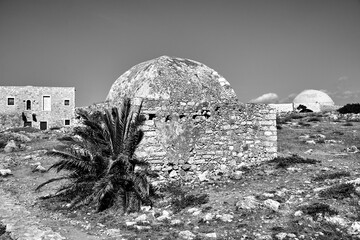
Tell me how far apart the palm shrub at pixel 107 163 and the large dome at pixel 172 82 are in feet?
7.45

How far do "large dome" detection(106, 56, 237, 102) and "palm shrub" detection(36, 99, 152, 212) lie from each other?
227 centimetres

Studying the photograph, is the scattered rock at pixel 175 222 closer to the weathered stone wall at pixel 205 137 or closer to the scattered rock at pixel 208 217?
the scattered rock at pixel 208 217

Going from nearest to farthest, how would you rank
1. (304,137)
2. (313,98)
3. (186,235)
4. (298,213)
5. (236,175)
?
(186,235)
(298,213)
(236,175)
(304,137)
(313,98)

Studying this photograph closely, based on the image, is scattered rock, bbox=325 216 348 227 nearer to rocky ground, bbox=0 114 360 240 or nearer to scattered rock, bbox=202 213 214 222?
rocky ground, bbox=0 114 360 240

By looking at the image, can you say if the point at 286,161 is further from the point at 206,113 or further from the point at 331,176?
the point at 206,113

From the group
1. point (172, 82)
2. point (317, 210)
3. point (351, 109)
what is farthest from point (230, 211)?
point (351, 109)

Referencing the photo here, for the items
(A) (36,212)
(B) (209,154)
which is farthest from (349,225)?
(A) (36,212)

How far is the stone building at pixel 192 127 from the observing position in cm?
1020

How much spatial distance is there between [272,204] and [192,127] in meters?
4.17

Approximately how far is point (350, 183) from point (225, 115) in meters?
4.38

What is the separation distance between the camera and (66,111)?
42500 millimetres

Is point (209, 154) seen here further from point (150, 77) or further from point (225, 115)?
point (150, 77)

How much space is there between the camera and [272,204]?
7.18 meters

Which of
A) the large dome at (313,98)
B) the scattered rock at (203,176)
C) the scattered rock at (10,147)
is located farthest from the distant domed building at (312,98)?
the scattered rock at (203,176)
